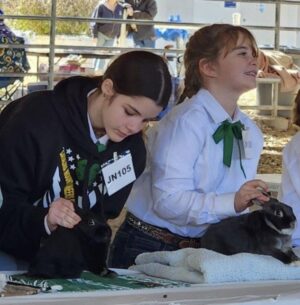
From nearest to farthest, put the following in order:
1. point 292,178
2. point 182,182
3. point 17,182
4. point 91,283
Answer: point 91,283 → point 17,182 → point 182,182 → point 292,178

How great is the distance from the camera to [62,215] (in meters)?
1.57

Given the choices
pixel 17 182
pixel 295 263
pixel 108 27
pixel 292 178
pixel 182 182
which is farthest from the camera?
pixel 108 27

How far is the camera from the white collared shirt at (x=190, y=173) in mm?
1954

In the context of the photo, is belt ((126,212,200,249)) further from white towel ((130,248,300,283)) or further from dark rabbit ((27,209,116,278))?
dark rabbit ((27,209,116,278))

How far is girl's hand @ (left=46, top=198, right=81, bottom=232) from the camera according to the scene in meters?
1.55

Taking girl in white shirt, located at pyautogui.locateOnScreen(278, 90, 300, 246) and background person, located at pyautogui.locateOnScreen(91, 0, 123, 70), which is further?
background person, located at pyautogui.locateOnScreen(91, 0, 123, 70)

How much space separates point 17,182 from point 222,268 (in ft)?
1.61

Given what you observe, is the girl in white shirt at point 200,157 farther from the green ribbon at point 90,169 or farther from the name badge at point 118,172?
the green ribbon at point 90,169

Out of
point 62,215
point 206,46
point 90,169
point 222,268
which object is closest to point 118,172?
point 90,169

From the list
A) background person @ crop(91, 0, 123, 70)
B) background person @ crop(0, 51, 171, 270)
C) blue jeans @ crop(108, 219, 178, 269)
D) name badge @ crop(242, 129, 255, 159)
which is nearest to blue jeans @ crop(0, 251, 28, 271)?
background person @ crop(0, 51, 171, 270)

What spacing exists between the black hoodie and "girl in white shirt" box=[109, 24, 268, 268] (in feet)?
0.61

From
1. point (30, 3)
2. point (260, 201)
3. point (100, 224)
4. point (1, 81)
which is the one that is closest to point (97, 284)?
point (100, 224)

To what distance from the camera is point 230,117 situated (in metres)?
2.11

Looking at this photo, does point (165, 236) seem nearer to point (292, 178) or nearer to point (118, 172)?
point (118, 172)
